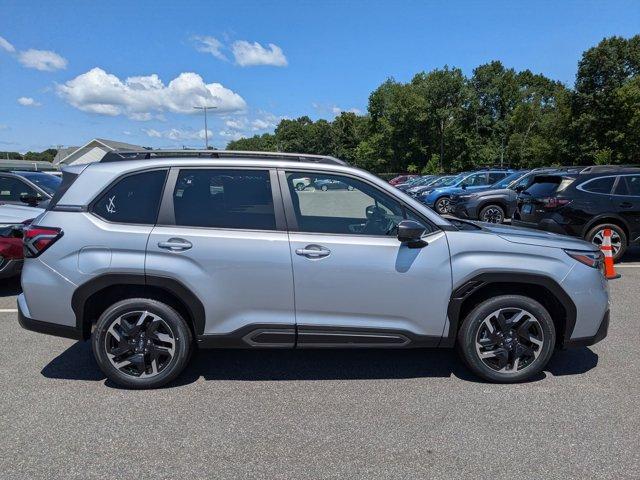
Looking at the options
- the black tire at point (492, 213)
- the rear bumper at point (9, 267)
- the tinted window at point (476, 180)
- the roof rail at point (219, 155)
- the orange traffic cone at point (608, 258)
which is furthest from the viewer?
the tinted window at point (476, 180)

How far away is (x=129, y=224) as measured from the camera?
146 inches

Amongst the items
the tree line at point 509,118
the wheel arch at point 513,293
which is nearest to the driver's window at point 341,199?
the wheel arch at point 513,293

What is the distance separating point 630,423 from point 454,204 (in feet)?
42.1

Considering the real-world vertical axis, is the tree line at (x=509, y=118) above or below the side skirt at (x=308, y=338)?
above

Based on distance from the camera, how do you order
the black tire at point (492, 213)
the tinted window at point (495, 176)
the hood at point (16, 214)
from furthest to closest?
the tinted window at point (495, 176)
the black tire at point (492, 213)
the hood at point (16, 214)

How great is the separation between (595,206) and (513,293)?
5.66 metres

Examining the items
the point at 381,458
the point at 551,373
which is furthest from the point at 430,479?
the point at 551,373

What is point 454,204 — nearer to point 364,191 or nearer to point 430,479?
point 364,191

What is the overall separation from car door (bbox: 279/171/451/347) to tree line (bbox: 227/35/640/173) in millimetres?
43182

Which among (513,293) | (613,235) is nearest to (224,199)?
(513,293)

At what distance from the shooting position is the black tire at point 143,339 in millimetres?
3695

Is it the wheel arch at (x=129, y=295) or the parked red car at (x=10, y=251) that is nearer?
the wheel arch at (x=129, y=295)

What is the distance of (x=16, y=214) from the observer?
6938 millimetres

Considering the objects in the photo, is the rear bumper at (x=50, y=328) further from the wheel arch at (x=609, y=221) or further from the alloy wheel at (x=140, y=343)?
Result: the wheel arch at (x=609, y=221)
